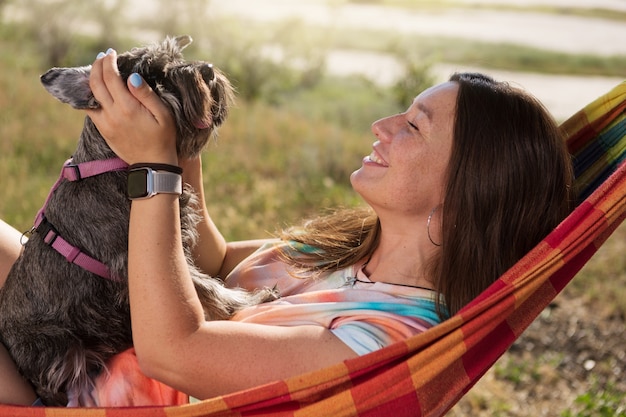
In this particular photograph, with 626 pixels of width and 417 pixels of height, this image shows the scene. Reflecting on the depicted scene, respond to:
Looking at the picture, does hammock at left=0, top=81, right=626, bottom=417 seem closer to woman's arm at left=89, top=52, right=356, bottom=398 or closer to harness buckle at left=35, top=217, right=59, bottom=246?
woman's arm at left=89, top=52, right=356, bottom=398

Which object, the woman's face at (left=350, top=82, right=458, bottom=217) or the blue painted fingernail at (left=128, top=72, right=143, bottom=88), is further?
the woman's face at (left=350, top=82, right=458, bottom=217)

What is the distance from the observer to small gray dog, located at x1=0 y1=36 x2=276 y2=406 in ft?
7.88

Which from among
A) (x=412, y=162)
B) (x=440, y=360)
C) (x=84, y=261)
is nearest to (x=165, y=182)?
(x=84, y=261)

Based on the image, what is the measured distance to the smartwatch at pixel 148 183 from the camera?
2129mm

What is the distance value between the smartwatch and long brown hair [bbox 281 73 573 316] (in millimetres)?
842

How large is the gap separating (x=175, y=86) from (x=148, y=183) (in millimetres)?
409

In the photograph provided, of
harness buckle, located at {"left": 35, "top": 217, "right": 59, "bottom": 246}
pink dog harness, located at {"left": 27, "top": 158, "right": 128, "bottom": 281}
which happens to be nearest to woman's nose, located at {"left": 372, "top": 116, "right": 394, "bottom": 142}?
pink dog harness, located at {"left": 27, "top": 158, "right": 128, "bottom": 281}

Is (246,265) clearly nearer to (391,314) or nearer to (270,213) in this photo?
(391,314)

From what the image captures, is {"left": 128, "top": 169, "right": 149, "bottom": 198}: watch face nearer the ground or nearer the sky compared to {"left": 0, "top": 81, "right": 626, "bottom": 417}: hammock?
nearer the sky

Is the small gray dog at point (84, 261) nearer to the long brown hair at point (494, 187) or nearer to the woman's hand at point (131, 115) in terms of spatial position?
the woman's hand at point (131, 115)

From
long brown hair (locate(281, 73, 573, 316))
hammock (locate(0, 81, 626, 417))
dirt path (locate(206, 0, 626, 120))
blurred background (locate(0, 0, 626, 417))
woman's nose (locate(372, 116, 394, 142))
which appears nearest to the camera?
hammock (locate(0, 81, 626, 417))

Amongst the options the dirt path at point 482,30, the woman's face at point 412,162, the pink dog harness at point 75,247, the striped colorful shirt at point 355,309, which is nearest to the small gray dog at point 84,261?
the pink dog harness at point 75,247

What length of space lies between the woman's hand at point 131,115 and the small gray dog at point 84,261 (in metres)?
0.19

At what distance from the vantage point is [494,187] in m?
2.40
